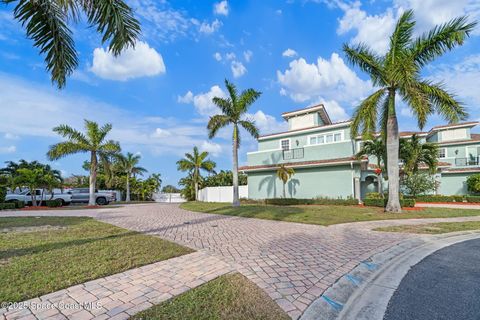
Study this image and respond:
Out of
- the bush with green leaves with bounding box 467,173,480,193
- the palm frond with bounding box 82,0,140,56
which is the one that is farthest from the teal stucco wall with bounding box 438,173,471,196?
the palm frond with bounding box 82,0,140,56

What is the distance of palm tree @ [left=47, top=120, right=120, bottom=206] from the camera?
821 inches

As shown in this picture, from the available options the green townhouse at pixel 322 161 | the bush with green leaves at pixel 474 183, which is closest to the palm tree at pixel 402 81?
the green townhouse at pixel 322 161

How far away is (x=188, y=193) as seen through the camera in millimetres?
34969

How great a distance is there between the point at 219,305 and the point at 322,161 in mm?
18429

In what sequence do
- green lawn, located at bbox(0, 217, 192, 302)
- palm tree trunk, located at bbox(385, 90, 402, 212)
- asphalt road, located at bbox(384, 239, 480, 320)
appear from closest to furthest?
asphalt road, located at bbox(384, 239, 480, 320) → green lawn, located at bbox(0, 217, 192, 302) → palm tree trunk, located at bbox(385, 90, 402, 212)

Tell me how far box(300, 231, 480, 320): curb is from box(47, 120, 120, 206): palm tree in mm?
22108

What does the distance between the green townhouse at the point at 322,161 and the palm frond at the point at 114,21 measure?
16854 millimetres

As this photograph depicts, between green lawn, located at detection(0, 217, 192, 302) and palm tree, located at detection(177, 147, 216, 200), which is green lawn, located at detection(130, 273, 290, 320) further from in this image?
palm tree, located at detection(177, 147, 216, 200)

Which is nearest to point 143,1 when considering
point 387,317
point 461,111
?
point 387,317

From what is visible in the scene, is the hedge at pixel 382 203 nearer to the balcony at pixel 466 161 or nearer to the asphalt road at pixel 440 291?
the asphalt road at pixel 440 291

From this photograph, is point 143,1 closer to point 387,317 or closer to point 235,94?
point 387,317

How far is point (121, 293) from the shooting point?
11.6 feet

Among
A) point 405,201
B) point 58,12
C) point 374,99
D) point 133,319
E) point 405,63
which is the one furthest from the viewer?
point 405,201

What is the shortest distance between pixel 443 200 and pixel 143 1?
26.1m
